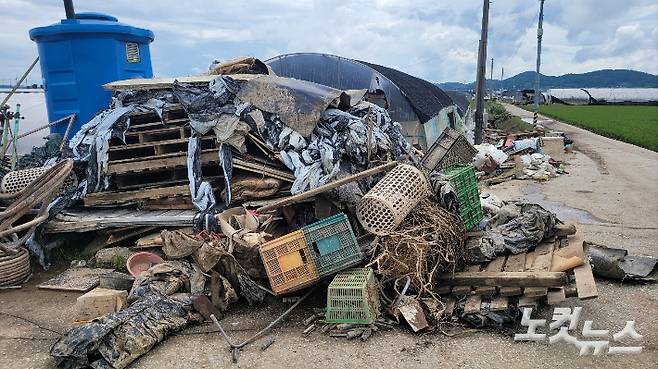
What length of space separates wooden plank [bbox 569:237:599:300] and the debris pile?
0.08ft

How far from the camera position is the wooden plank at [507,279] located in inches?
186

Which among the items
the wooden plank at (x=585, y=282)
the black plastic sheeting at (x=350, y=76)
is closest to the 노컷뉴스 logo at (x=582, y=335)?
the wooden plank at (x=585, y=282)

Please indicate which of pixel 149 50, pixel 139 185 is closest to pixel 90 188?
pixel 139 185

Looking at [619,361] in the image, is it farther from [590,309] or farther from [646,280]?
[646,280]

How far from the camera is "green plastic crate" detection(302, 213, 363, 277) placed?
5176 mm

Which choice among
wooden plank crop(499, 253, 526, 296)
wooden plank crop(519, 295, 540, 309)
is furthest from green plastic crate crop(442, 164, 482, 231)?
wooden plank crop(519, 295, 540, 309)

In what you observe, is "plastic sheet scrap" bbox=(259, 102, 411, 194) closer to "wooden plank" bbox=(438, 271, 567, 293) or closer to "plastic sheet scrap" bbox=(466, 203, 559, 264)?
"plastic sheet scrap" bbox=(466, 203, 559, 264)

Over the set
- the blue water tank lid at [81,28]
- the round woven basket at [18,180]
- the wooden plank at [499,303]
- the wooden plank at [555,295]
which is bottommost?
the wooden plank at [499,303]

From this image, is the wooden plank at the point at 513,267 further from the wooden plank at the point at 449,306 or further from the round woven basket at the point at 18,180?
the round woven basket at the point at 18,180

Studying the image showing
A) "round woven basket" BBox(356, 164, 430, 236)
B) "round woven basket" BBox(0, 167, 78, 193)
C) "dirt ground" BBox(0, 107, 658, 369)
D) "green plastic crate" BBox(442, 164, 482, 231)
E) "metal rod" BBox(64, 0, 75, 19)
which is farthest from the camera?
"metal rod" BBox(64, 0, 75, 19)

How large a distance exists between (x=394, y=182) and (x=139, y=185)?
12.2 feet

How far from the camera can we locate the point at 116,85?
26.3 ft

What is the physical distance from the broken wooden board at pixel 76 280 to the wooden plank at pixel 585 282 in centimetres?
530

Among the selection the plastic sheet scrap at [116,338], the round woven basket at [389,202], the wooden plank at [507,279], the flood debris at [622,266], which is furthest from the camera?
the flood debris at [622,266]
